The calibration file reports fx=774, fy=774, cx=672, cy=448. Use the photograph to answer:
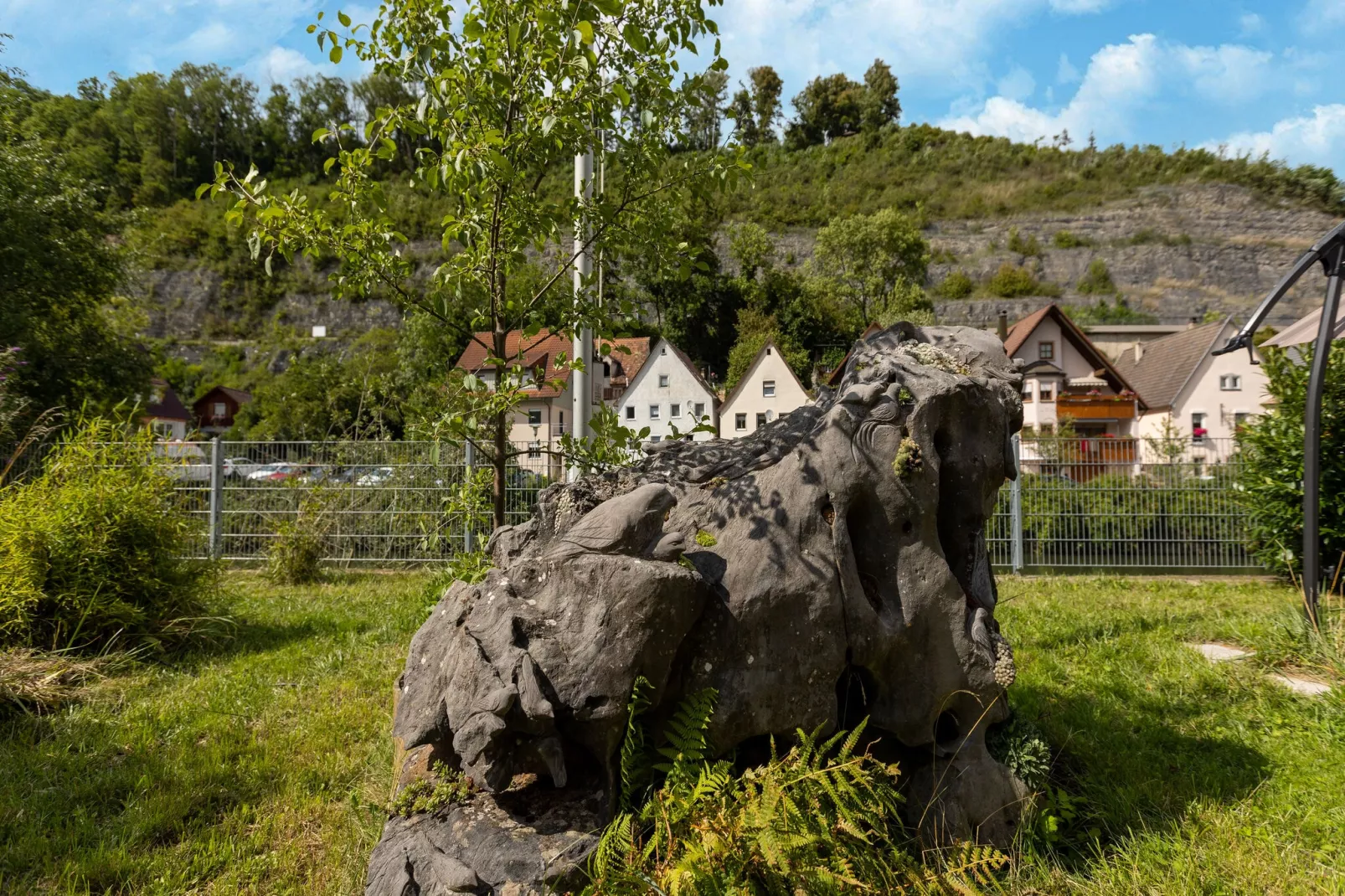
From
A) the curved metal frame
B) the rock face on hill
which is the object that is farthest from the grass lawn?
the rock face on hill

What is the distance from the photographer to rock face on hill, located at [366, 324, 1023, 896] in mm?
2615

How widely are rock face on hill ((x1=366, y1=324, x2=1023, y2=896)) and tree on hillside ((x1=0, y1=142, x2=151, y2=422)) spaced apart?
1533 cm

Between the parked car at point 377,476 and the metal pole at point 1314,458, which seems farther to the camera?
the parked car at point 377,476

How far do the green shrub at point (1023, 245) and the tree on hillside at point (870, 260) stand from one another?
84.6ft

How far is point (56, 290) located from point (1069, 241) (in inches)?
3151

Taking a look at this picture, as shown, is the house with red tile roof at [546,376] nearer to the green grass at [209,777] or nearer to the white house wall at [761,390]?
the green grass at [209,777]

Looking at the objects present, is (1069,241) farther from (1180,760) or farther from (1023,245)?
(1180,760)

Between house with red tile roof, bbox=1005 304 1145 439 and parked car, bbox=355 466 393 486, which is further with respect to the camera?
house with red tile roof, bbox=1005 304 1145 439

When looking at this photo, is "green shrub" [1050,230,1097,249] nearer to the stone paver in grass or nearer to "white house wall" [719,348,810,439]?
"white house wall" [719,348,810,439]

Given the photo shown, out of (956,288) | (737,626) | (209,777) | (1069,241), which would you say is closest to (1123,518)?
(737,626)

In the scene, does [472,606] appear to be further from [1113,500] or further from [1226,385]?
[1226,385]

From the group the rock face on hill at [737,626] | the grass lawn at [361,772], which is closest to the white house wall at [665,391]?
the grass lawn at [361,772]

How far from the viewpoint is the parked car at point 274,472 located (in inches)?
500

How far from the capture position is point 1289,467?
9.71m
